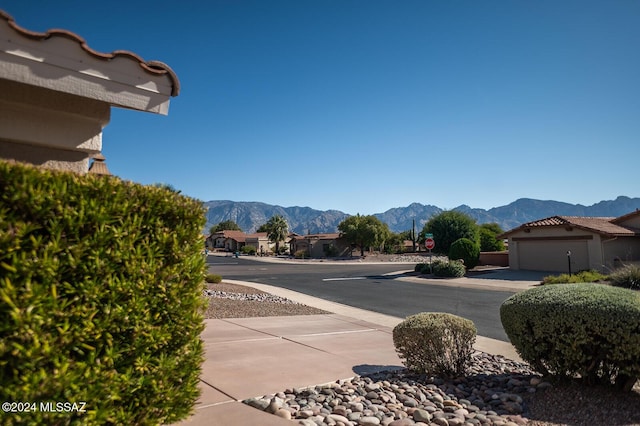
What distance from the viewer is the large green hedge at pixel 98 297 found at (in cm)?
247

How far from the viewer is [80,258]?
8.96ft

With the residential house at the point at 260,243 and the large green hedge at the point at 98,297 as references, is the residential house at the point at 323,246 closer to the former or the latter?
the residential house at the point at 260,243

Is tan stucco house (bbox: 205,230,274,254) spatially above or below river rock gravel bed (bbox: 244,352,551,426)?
above

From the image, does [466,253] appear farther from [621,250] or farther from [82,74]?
[82,74]

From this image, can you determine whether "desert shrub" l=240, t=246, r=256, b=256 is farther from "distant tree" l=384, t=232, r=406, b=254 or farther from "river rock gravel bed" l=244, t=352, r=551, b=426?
"river rock gravel bed" l=244, t=352, r=551, b=426

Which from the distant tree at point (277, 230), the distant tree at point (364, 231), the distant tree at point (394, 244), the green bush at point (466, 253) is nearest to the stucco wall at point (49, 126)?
the green bush at point (466, 253)

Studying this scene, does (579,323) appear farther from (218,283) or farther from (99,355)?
(218,283)

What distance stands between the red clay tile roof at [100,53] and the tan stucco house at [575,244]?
28.4 meters

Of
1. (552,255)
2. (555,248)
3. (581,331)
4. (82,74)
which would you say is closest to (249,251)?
(552,255)

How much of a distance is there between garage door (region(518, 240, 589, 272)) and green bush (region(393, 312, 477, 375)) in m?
27.6

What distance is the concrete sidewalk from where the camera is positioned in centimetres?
468

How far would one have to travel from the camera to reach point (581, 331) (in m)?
4.91

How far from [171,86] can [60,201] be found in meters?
2.06

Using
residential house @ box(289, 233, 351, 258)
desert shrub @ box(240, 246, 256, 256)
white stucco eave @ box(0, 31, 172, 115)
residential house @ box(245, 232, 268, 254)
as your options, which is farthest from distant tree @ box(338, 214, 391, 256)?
white stucco eave @ box(0, 31, 172, 115)
